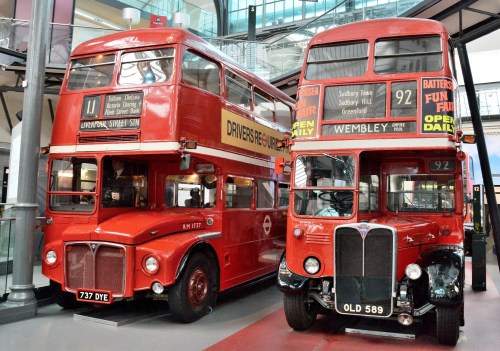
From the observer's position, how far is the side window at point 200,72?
6.42 meters

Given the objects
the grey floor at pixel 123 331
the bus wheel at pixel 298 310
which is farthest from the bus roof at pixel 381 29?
the grey floor at pixel 123 331

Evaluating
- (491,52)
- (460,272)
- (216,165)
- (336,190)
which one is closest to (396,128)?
(336,190)

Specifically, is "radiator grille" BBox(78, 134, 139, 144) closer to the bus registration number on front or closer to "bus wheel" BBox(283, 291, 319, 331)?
"bus wheel" BBox(283, 291, 319, 331)

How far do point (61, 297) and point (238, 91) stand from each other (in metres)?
4.22

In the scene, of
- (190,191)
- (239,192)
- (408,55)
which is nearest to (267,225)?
(239,192)

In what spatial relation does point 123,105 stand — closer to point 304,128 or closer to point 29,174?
point 29,174

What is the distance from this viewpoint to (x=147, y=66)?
6441 millimetres

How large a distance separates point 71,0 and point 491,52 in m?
14.5

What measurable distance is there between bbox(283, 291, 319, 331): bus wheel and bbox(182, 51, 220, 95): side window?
3.20 m

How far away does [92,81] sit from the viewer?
6703mm

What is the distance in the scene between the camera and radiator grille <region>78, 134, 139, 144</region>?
20.6ft

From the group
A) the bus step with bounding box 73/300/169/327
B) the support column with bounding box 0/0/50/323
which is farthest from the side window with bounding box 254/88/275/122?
the bus step with bounding box 73/300/169/327

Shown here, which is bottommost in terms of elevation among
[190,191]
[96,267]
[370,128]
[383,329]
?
[383,329]

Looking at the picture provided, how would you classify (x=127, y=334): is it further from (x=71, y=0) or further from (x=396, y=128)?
(x=71, y=0)
